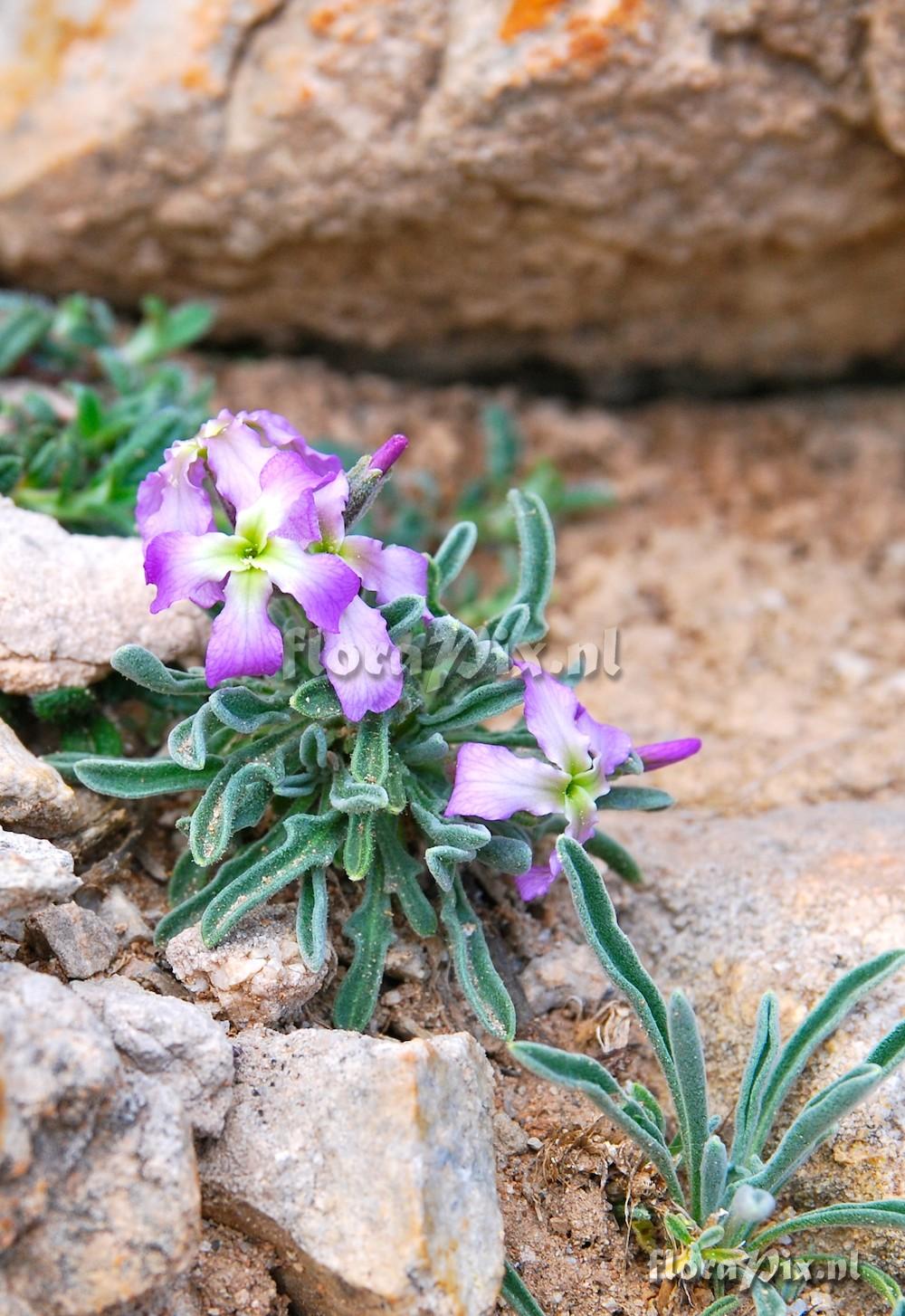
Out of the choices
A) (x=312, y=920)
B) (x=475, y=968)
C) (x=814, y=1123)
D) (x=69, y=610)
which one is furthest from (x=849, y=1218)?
(x=69, y=610)

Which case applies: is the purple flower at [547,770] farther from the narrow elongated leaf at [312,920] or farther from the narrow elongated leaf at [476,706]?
the narrow elongated leaf at [312,920]

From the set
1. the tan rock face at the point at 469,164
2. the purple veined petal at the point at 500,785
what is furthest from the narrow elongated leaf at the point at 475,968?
the tan rock face at the point at 469,164

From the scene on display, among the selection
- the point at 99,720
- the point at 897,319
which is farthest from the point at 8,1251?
the point at 897,319

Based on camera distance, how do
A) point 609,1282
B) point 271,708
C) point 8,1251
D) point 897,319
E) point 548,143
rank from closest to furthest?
1. point 8,1251
2. point 609,1282
3. point 271,708
4. point 548,143
5. point 897,319

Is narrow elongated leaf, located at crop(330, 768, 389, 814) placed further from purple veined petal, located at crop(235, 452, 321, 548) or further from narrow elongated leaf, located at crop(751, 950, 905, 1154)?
narrow elongated leaf, located at crop(751, 950, 905, 1154)

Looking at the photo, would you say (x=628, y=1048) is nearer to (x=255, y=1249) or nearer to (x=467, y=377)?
(x=255, y=1249)
